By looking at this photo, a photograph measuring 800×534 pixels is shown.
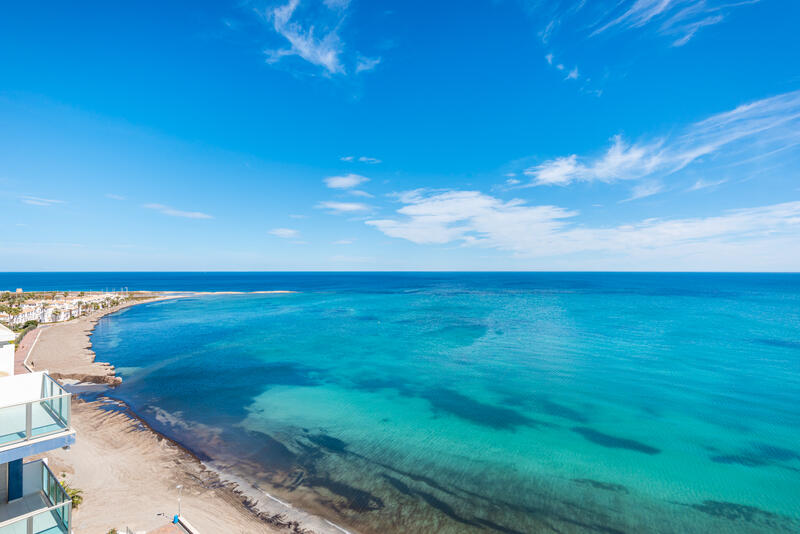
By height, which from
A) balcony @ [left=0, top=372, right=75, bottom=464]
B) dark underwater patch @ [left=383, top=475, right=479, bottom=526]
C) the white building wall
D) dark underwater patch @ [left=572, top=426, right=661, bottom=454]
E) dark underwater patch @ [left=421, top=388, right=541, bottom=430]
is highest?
the white building wall

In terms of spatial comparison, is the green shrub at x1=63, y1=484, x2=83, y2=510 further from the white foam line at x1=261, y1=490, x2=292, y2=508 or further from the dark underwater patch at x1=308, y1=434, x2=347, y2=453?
the dark underwater patch at x1=308, y1=434, x2=347, y2=453

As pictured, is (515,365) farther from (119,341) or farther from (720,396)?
(119,341)

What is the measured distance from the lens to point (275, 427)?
20.8m

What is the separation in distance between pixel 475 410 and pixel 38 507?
67.7 feet

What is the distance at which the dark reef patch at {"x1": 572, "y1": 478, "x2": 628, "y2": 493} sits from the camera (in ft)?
49.3

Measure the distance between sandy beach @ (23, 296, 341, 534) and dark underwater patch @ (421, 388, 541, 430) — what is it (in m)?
12.0

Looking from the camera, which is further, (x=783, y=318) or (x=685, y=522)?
(x=783, y=318)

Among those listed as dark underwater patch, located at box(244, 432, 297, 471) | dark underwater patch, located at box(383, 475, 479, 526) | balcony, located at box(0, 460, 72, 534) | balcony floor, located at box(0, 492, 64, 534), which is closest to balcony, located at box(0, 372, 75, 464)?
balcony, located at box(0, 460, 72, 534)

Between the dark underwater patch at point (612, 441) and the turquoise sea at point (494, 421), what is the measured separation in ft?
0.36

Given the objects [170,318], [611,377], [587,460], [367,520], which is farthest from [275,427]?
[170,318]

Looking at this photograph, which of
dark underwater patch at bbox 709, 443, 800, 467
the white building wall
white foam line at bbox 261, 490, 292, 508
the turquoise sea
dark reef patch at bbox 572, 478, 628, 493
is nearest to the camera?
the white building wall

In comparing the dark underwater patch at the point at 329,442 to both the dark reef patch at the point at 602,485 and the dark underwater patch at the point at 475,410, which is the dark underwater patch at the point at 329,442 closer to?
the dark underwater patch at the point at 475,410

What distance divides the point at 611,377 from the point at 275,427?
26.5m

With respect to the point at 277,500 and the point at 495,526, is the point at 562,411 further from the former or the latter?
the point at 277,500
